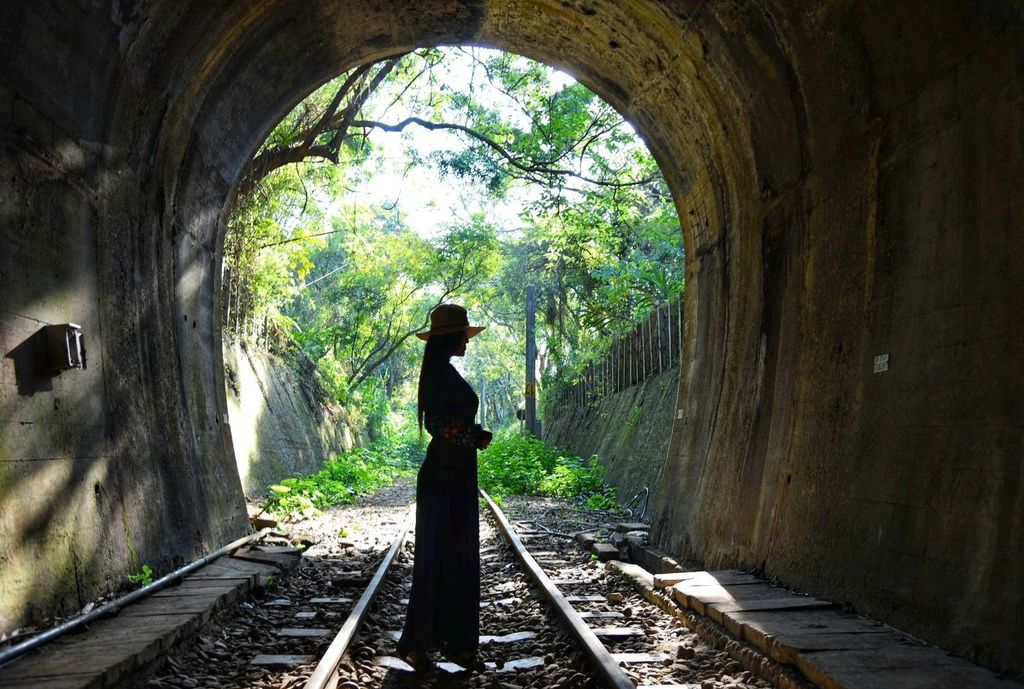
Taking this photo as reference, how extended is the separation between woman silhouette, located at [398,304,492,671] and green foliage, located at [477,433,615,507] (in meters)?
8.82

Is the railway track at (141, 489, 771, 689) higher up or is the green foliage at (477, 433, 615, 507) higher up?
the railway track at (141, 489, 771, 689)

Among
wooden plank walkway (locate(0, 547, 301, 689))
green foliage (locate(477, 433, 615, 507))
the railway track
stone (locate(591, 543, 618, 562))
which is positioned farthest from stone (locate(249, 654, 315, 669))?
green foliage (locate(477, 433, 615, 507))

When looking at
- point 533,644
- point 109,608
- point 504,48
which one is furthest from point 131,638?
point 504,48

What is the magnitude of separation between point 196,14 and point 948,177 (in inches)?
206

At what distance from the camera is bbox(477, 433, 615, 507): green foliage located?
16.0 m

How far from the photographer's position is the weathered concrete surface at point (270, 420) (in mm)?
14148

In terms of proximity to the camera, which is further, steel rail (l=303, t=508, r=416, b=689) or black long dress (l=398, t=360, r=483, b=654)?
black long dress (l=398, t=360, r=483, b=654)

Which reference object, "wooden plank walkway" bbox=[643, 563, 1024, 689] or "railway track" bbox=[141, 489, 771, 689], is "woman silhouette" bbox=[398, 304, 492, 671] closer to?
"railway track" bbox=[141, 489, 771, 689]

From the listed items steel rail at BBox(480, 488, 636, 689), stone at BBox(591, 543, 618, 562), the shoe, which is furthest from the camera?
stone at BBox(591, 543, 618, 562)

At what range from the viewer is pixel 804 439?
613 centimetres

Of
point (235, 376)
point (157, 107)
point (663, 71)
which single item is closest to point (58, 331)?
point (157, 107)

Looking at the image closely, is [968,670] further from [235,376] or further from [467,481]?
[235,376]

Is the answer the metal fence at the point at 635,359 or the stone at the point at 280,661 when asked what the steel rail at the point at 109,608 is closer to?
the stone at the point at 280,661

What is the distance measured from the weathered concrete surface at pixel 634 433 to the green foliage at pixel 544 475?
12.1 inches
